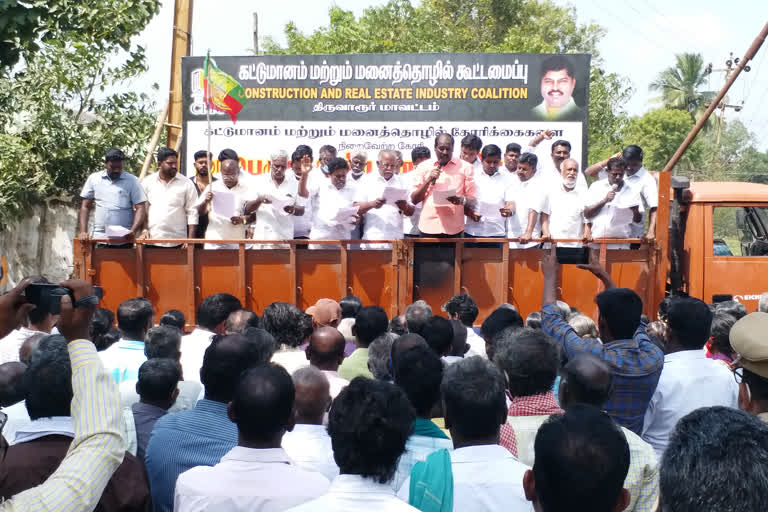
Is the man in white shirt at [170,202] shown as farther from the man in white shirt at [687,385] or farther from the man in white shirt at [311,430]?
the man in white shirt at [687,385]

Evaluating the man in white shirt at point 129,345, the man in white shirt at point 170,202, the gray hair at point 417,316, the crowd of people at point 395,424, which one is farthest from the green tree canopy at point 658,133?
the crowd of people at point 395,424

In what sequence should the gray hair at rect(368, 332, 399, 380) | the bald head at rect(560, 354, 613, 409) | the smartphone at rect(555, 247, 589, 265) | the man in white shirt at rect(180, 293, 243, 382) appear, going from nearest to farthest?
the bald head at rect(560, 354, 613, 409) < the gray hair at rect(368, 332, 399, 380) < the man in white shirt at rect(180, 293, 243, 382) < the smartphone at rect(555, 247, 589, 265)

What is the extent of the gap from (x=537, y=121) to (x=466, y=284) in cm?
416

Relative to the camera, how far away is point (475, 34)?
99.1 feet

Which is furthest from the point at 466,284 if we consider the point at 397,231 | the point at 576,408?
the point at 576,408

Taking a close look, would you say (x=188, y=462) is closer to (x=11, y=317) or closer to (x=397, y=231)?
(x=11, y=317)

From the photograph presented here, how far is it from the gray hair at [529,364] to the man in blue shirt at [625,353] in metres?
0.29

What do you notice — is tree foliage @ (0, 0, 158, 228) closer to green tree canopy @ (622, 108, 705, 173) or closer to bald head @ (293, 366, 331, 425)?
bald head @ (293, 366, 331, 425)

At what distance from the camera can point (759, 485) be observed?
1.63m

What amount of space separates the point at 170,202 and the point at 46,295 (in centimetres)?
664

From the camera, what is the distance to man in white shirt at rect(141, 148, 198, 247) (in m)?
→ 8.45

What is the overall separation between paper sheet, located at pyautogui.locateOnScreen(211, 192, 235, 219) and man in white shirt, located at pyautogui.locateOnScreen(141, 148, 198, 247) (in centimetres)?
40

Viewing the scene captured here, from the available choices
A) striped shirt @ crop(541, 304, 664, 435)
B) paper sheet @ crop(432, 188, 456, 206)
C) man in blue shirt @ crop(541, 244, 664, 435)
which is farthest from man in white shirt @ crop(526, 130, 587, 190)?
striped shirt @ crop(541, 304, 664, 435)

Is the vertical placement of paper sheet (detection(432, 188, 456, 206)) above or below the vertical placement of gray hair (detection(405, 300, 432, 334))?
above
